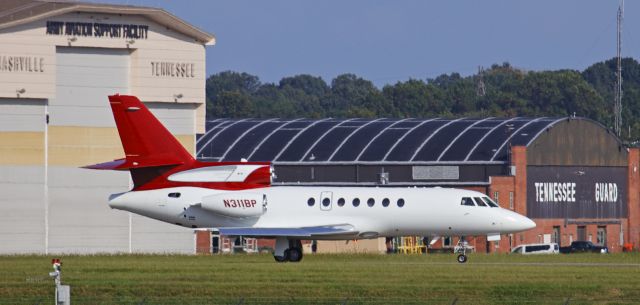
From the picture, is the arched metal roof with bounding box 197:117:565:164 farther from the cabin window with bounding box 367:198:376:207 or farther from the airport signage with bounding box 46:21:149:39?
the cabin window with bounding box 367:198:376:207

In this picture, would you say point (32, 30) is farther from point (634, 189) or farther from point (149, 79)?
point (634, 189)

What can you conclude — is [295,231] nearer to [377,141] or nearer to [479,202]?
[479,202]

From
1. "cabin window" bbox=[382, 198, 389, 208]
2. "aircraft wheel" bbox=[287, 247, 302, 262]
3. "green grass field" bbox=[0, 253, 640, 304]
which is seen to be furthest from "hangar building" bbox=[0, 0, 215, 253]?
"cabin window" bbox=[382, 198, 389, 208]

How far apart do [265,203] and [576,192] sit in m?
51.2

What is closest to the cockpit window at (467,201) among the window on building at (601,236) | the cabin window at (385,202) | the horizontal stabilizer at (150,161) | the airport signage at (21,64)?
the cabin window at (385,202)

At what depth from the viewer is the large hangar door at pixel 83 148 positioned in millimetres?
73875

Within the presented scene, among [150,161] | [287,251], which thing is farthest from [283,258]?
[150,161]

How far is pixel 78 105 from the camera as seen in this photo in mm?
74500

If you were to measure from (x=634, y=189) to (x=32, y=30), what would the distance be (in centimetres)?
5438

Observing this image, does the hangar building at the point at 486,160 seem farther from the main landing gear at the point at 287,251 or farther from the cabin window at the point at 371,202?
the main landing gear at the point at 287,251

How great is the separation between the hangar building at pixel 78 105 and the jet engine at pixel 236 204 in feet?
52.8

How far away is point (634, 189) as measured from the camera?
371 ft

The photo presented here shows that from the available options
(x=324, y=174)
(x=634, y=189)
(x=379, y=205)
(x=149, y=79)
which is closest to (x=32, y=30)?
(x=149, y=79)

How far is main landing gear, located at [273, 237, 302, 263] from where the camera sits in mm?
58844
